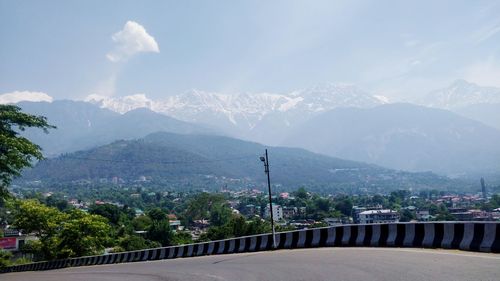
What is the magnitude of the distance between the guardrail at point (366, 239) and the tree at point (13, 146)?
23.1 feet

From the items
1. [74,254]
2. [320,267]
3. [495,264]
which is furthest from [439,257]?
[74,254]

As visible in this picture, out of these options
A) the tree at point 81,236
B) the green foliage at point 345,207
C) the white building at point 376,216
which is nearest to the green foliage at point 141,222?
the white building at point 376,216

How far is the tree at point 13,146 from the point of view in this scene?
22.2m

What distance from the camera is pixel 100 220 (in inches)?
1439

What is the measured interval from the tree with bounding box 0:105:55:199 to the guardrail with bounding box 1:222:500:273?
7.04 m

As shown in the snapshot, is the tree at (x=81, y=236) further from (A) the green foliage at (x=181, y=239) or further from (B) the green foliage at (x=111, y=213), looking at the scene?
(B) the green foliage at (x=111, y=213)

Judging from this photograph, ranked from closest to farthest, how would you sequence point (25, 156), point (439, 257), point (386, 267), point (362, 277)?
point (362, 277)
point (386, 267)
point (439, 257)
point (25, 156)

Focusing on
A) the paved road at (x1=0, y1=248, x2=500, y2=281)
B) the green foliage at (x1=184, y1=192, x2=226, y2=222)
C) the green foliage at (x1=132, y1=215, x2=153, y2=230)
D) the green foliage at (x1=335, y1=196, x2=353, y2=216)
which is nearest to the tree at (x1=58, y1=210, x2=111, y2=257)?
the paved road at (x1=0, y1=248, x2=500, y2=281)

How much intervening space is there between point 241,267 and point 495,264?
6438 millimetres

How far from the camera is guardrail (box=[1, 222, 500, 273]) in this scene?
11.8 meters

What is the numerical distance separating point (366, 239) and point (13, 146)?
1679 cm

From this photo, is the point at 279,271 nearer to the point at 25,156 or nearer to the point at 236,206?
the point at 25,156

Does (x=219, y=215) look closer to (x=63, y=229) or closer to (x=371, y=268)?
(x=63, y=229)

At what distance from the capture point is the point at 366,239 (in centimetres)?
1571
